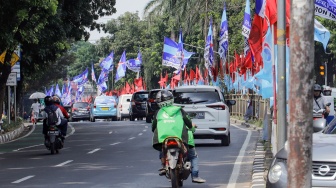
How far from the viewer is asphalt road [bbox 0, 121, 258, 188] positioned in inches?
614

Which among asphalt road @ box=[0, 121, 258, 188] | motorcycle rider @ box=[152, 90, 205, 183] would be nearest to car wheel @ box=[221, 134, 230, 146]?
asphalt road @ box=[0, 121, 258, 188]

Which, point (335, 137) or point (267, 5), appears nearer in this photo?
point (335, 137)

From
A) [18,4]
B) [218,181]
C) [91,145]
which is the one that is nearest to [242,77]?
Answer: [91,145]

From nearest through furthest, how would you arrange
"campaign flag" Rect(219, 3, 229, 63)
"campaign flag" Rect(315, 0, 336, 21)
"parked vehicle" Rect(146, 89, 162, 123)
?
"campaign flag" Rect(315, 0, 336, 21), "parked vehicle" Rect(146, 89, 162, 123), "campaign flag" Rect(219, 3, 229, 63)

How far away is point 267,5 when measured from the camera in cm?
2005

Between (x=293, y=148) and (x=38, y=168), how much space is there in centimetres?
1312

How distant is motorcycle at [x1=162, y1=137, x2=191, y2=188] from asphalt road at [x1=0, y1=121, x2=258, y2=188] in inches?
57.9

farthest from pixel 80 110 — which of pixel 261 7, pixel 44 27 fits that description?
pixel 261 7

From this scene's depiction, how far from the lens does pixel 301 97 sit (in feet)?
21.4

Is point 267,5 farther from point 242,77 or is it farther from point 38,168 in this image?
point 242,77

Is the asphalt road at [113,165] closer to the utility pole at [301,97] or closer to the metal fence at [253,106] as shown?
the utility pole at [301,97]

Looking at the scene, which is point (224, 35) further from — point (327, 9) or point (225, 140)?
point (327, 9)

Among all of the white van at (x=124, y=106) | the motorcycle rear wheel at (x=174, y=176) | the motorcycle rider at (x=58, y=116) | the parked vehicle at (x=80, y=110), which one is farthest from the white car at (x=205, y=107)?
the parked vehicle at (x=80, y=110)

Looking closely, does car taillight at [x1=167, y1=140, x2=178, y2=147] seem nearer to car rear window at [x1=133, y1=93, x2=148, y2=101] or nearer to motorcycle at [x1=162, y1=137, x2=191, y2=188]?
motorcycle at [x1=162, y1=137, x2=191, y2=188]
